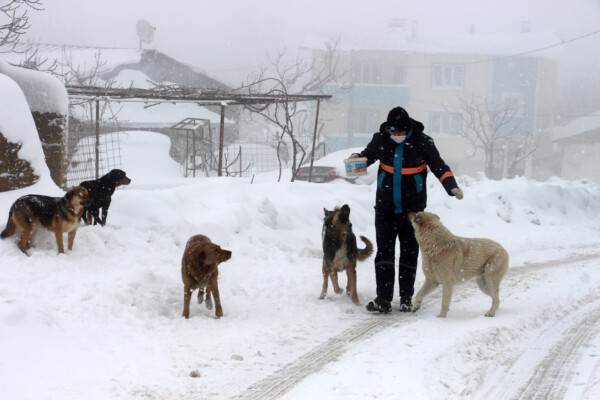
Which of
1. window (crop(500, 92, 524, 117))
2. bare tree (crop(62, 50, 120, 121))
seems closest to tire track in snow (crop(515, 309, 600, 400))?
bare tree (crop(62, 50, 120, 121))

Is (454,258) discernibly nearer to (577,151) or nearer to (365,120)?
(365,120)

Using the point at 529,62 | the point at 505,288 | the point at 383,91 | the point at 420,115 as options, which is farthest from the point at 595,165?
the point at 505,288

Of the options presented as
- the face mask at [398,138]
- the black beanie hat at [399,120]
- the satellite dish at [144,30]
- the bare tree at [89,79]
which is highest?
the satellite dish at [144,30]

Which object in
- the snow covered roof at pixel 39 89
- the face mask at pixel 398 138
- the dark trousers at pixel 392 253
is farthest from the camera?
the snow covered roof at pixel 39 89

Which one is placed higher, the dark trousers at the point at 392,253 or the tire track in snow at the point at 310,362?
the dark trousers at the point at 392,253

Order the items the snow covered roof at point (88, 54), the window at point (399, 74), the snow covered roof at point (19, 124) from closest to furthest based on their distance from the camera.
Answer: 1. the snow covered roof at point (19, 124)
2. the snow covered roof at point (88, 54)
3. the window at point (399, 74)

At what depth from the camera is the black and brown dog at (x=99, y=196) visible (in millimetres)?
6789

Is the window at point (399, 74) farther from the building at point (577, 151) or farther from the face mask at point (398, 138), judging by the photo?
the face mask at point (398, 138)

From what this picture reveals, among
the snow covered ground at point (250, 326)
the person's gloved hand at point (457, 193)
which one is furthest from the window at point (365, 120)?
the person's gloved hand at point (457, 193)

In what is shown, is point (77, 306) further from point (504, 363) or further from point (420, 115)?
point (420, 115)

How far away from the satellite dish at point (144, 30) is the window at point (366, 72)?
1436 centimetres

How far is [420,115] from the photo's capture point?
39.9 metres

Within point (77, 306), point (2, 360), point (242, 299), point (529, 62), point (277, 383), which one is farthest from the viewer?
point (529, 62)

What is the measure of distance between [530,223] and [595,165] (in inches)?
1412
